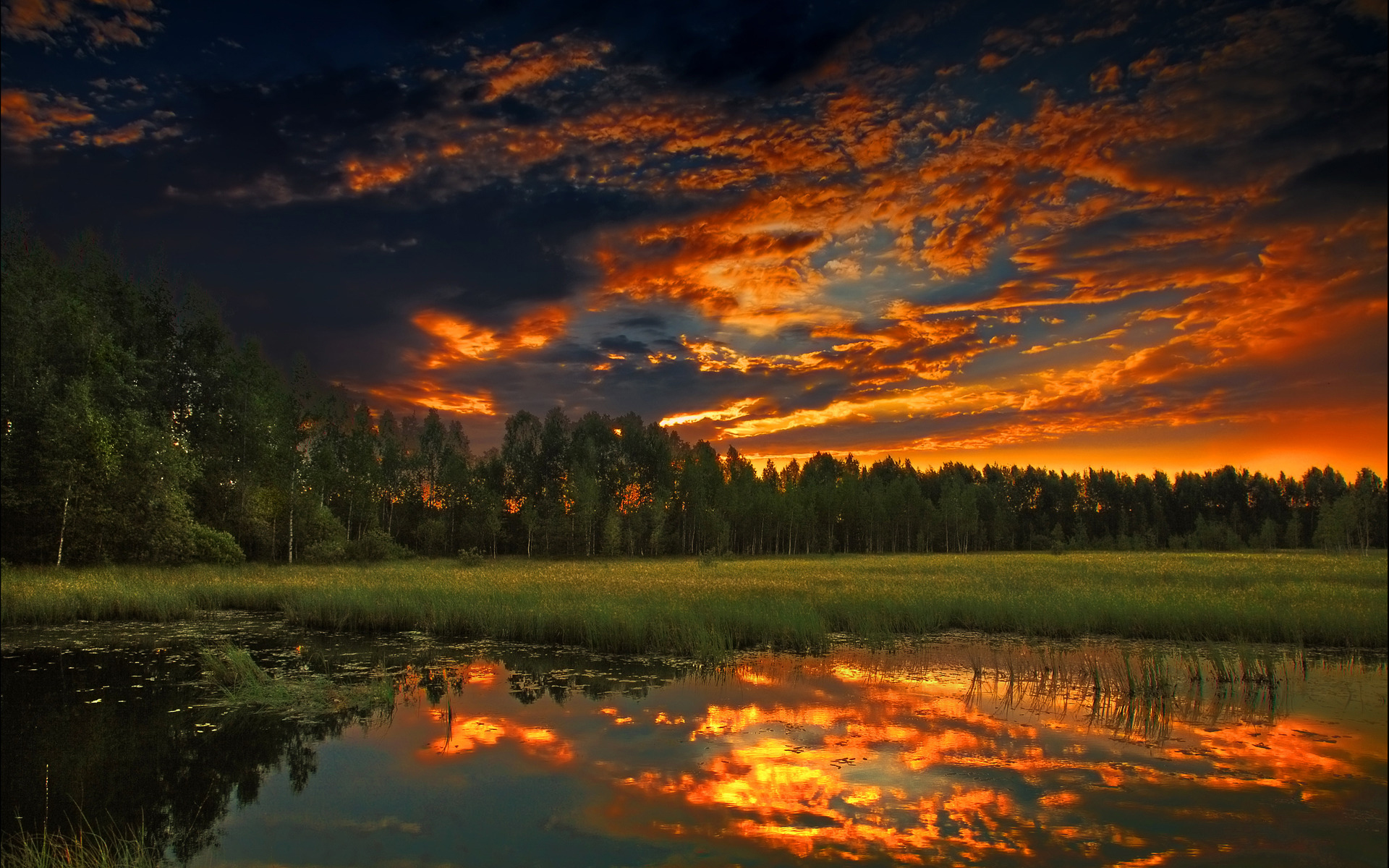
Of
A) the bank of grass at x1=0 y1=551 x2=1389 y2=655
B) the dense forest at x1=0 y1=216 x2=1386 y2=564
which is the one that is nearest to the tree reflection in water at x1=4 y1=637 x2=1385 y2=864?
the bank of grass at x1=0 y1=551 x2=1389 y2=655

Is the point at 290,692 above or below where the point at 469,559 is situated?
above

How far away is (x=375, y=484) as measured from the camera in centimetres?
7125

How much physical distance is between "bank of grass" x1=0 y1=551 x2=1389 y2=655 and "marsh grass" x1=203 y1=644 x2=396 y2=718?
699 cm

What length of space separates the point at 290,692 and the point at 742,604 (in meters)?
13.5

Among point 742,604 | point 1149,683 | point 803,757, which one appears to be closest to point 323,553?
point 742,604

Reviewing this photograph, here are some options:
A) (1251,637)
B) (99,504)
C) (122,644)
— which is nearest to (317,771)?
(122,644)

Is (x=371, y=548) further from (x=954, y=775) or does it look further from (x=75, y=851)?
(x=954, y=775)

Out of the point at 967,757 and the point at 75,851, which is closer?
the point at 75,851

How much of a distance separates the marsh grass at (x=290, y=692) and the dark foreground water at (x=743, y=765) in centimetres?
46

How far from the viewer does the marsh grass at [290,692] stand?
14.2m

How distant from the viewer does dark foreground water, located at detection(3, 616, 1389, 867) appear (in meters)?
8.26

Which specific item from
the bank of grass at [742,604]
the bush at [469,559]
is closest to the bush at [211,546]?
the bank of grass at [742,604]

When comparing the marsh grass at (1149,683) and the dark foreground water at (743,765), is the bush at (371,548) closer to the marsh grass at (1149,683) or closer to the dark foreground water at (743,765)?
the dark foreground water at (743,765)

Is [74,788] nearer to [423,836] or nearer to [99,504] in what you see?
Result: [423,836]
